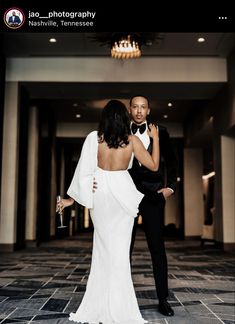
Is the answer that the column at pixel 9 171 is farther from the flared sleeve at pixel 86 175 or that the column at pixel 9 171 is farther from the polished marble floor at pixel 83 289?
the flared sleeve at pixel 86 175

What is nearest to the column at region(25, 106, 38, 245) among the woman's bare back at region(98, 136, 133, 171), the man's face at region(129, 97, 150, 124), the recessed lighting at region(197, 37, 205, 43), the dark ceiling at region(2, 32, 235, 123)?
the dark ceiling at region(2, 32, 235, 123)

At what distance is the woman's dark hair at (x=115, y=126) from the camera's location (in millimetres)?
2373

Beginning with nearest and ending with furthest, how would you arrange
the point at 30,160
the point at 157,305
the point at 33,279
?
1. the point at 157,305
2. the point at 33,279
3. the point at 30,160

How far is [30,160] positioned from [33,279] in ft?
17.4

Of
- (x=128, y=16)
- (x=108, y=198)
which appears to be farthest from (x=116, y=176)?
(x=128, y=16)

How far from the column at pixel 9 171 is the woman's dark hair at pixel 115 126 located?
545 centimetres

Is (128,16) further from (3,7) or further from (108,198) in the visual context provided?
(108,198)

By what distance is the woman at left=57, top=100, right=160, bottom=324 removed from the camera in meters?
2.37

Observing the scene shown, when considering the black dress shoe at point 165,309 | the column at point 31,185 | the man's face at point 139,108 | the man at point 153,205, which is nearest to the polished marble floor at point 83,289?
the black dress shoe at point 165,309

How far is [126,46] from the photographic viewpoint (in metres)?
6.02

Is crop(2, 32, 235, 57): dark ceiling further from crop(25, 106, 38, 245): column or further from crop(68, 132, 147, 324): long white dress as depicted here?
crop(68, 132, 147, 324): long white dress

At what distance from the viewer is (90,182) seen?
2.39 metres

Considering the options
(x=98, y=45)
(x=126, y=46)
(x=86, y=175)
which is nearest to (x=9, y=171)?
(x=98, y=45)

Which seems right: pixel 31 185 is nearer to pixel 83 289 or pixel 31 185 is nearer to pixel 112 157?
pixel 83 289
